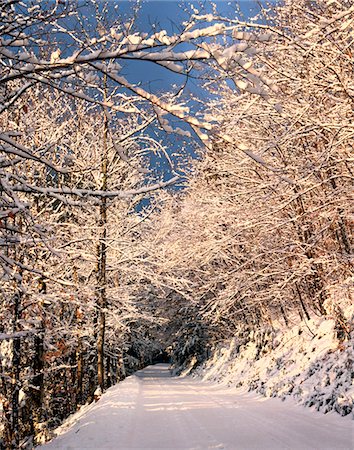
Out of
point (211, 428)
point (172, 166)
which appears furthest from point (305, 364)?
point (172, 166)

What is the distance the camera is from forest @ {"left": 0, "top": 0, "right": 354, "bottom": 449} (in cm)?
265

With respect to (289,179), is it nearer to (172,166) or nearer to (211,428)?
(172,166)

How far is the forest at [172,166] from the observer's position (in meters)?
2.65

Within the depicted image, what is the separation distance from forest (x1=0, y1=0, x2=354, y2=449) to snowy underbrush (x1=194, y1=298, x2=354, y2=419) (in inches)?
16.5

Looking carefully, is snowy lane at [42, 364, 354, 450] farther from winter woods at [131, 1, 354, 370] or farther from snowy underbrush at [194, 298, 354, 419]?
winter woods at [131, 1, 354, 370]

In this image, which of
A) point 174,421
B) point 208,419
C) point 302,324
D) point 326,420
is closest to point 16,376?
point 174,421

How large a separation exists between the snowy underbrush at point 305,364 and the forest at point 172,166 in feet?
1.38

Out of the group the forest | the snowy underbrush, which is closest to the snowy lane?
the snowy underbrush

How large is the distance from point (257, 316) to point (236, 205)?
34.1 feet

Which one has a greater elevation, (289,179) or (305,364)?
(289,179)

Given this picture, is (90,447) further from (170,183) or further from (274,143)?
(274,143)

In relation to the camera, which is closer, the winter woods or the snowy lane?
the snowy lane

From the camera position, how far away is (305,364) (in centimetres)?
1127

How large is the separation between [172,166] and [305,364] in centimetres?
960
